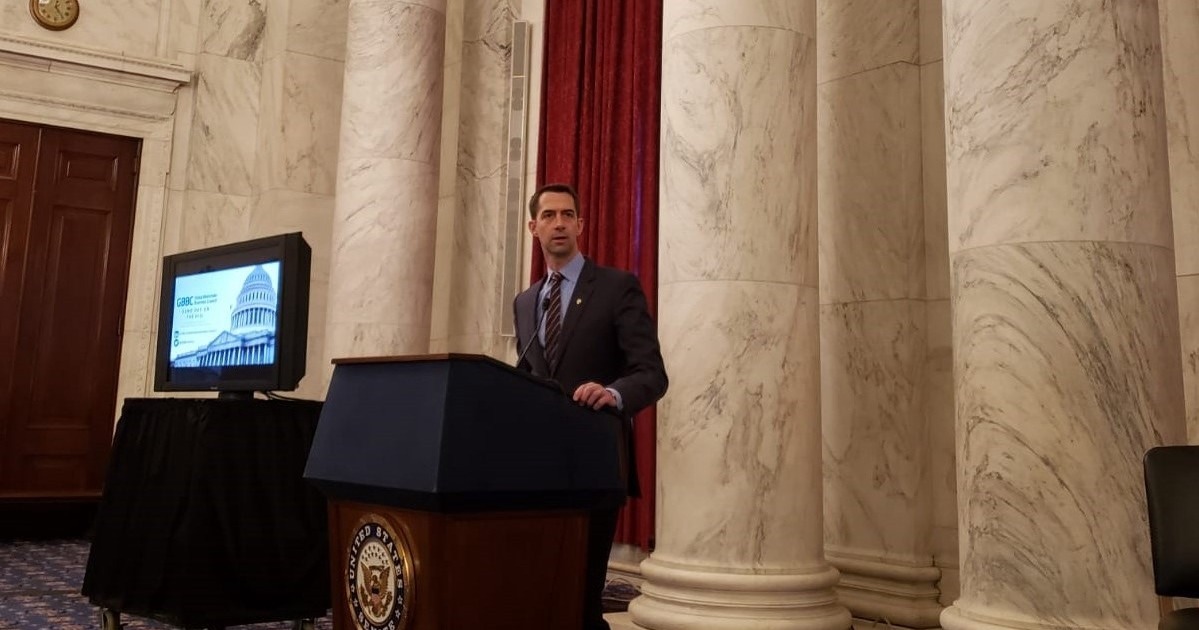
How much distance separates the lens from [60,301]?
26.8 ft

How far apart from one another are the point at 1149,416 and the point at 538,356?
6.29 feet

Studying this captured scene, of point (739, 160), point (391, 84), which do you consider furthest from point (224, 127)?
point (739, 160)

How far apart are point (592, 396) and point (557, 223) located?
0.91 meters

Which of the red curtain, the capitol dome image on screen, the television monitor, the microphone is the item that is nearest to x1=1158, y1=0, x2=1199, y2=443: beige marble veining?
the microphone

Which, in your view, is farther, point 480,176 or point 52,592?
point 480,176

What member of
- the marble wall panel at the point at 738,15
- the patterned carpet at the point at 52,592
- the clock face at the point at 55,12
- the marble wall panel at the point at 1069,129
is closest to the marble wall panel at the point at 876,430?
the patterned carpet at the point at 52,592

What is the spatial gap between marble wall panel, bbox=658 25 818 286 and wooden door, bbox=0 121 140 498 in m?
5.68

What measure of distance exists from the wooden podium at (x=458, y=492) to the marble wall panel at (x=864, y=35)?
11.2 ft

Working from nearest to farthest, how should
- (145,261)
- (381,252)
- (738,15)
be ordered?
(738,15), (381,252), (145,261)

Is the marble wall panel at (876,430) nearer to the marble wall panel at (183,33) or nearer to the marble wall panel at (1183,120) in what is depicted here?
the marble wall panel at (1183,120)

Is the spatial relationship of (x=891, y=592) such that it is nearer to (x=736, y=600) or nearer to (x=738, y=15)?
(x=736, y=600)

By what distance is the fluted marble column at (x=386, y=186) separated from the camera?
22.7 ft

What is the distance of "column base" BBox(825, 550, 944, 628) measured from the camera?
16.0 feet

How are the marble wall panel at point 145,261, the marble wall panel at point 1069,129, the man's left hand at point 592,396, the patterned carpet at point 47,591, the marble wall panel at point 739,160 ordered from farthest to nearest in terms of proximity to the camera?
the marble wall panel at point 145,261 → the patterned carpet at point 47,591 → the marble wall panel at point 739,160 → the marble wall panel at point 1069,129 → the man's left hand at point 592,396
